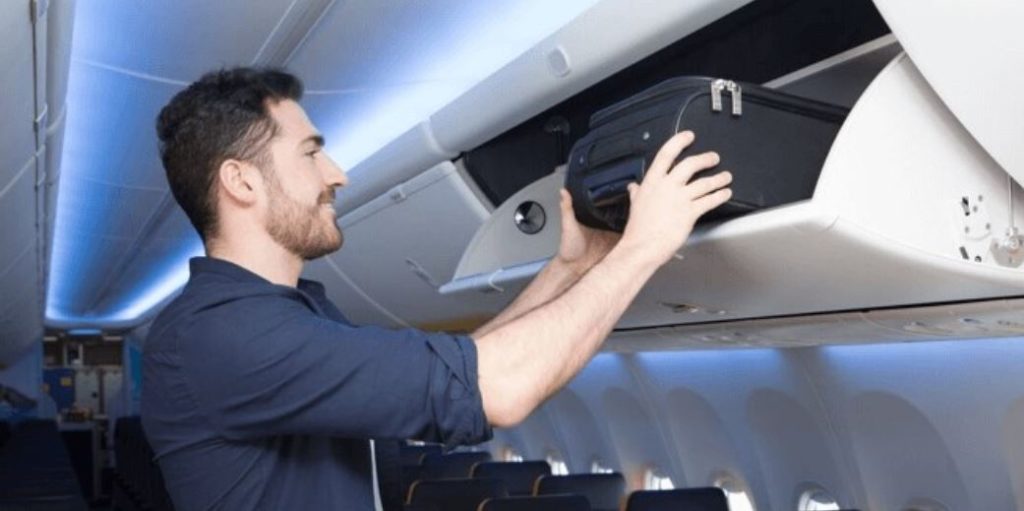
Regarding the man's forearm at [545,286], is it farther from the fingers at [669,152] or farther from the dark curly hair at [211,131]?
the dark curly hair at [211,131]

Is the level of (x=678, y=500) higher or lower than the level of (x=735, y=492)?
lower

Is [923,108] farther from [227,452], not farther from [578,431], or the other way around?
[578,431]

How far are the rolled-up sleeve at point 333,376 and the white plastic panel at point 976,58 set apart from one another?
1020 millimetres

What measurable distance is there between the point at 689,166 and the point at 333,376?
2.73ft

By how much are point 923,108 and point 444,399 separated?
3.86ft

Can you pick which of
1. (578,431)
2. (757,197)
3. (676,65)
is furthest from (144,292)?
(757,197)

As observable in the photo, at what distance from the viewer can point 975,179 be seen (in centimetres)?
254

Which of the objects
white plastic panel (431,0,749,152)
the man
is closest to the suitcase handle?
the man

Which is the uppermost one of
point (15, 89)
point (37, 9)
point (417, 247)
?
point (417, 247)

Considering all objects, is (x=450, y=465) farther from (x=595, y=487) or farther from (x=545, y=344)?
(x=545, y=344)

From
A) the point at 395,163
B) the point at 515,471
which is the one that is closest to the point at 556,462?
the point at 515,471

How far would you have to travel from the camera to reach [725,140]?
251 centimetres

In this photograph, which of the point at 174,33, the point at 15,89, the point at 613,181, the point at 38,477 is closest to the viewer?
the point at 613,181

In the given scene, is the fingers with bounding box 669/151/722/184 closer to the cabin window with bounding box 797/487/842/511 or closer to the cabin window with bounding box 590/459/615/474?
the cabin window with bounding box 797/487/842/511
